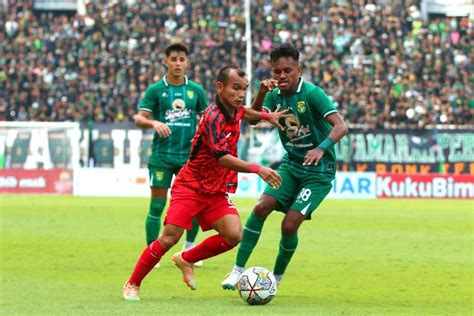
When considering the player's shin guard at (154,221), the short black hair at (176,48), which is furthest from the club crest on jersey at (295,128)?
the player's shin guard at (154,221)

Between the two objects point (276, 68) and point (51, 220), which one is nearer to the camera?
point (276, 68)

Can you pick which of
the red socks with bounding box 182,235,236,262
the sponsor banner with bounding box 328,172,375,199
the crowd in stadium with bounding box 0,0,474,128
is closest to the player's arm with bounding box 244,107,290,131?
the red socks with bounding box 182,235,236,262

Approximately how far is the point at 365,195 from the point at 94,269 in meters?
21.8

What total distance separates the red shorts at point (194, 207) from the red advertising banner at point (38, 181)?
23.9 m

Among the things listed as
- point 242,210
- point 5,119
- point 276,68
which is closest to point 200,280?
point 276,68

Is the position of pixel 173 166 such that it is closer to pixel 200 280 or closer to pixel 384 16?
pixel 200 280

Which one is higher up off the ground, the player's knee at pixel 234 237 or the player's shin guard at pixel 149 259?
the player's knee at pixel 234 237

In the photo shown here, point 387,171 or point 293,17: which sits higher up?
point 293,17

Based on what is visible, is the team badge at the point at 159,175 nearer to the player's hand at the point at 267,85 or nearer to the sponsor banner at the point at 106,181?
the player's hand at the point at 267,85

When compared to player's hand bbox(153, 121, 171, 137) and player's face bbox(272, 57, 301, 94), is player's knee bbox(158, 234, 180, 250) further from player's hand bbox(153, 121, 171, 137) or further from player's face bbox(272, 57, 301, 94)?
player's face bbox(272, 57, 301, 94)

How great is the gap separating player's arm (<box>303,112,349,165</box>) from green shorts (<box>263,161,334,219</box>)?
41 cm

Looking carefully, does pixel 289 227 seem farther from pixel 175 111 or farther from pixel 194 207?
pixel 175 111

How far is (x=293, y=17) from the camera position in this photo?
4341 centimetres

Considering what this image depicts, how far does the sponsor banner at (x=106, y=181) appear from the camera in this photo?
109ft
